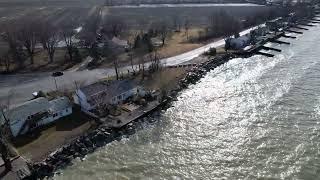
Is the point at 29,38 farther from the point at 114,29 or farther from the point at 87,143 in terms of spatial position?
the point at 87,143

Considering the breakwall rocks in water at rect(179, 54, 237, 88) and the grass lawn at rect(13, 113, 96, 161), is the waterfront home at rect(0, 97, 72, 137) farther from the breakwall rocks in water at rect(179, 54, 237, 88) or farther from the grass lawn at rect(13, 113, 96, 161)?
the breakwall rocks in water at rect(179, 54, 237, 88)

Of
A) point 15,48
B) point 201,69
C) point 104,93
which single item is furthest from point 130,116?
point 15,48

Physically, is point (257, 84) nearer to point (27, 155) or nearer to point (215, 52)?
point (215, 52)

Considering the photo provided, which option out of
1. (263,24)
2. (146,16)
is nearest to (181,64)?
(263,24)

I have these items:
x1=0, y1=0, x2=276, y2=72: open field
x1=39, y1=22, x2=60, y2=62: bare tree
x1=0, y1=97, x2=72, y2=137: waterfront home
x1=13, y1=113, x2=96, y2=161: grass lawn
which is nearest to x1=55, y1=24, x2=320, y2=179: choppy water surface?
x1=13, y1=113, x2=96, y2=161: grass lawn

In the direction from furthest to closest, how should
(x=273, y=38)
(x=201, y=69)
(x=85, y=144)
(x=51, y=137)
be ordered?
1. (x=273, y=38)
2. (x=201, y=69)
3. (x=51, y=137)
4. (x=85, y=144)

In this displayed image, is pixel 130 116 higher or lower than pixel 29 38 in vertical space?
lower

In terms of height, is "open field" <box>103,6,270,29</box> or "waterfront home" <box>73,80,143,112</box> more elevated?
"open field" <box>103,6,270,29</box>
